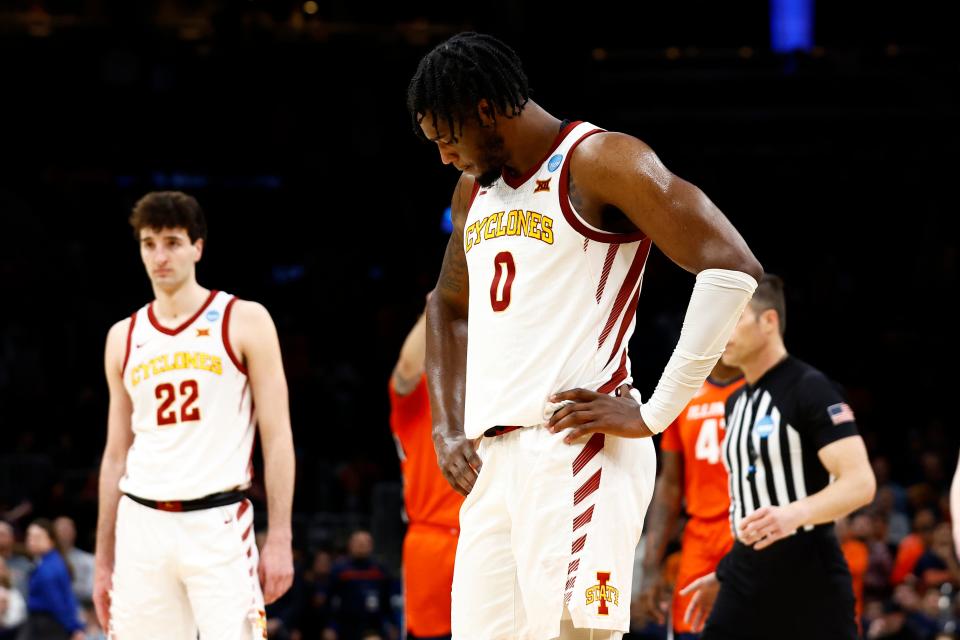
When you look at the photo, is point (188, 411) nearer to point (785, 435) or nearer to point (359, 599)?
point (785, 435)

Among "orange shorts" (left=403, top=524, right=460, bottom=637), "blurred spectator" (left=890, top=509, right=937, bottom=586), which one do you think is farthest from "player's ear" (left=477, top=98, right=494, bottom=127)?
"blurred spectator" (left=890, top=509, right=937, bottom=586)

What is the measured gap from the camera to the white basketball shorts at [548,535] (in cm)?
327

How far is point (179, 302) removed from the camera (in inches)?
212

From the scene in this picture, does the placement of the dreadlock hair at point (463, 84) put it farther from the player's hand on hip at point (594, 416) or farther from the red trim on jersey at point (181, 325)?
the red trim on jersey at point (181, 325)

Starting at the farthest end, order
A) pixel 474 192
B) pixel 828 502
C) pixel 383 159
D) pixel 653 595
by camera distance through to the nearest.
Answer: pixel 383 159, pixel 653 595, pixel 828 502, pixel 474 192

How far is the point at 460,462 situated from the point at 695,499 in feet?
10.3

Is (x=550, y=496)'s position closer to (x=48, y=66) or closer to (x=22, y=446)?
(x=22, y=446)

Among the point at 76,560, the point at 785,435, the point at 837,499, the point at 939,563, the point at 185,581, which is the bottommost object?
the point at 939,563

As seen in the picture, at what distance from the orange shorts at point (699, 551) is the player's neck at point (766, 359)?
109 cm

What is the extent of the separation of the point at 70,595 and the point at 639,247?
912 centimetres

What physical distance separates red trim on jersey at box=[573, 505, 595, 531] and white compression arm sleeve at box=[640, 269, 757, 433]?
274mm

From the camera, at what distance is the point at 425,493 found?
21.0 ft

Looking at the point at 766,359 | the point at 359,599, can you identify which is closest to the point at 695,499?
the point at 766,359

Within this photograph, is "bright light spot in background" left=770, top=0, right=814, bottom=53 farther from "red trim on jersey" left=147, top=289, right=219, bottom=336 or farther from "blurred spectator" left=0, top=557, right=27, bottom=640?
"red trim on jersey" left=147, top=289, right=219, bottom=336
